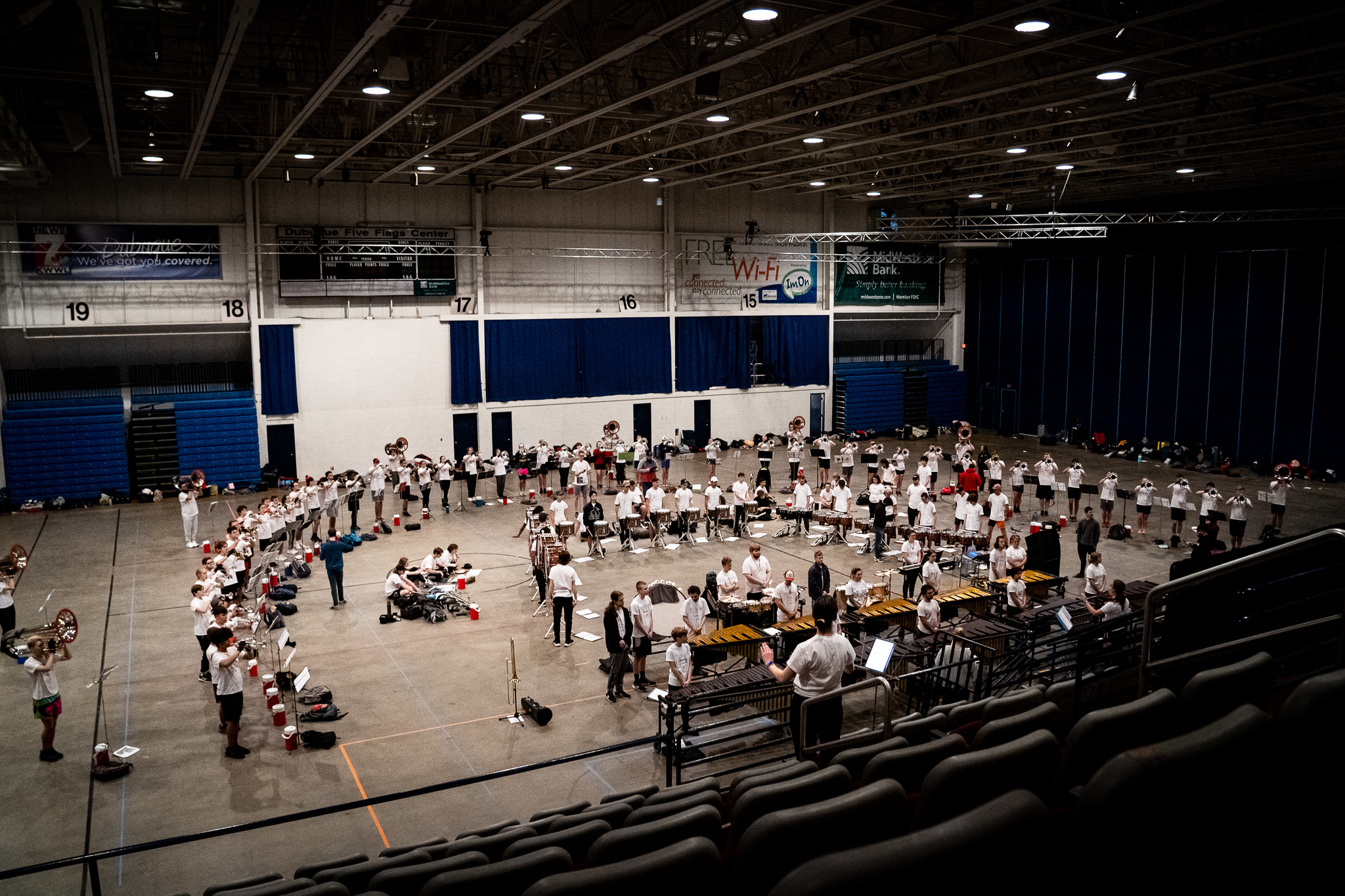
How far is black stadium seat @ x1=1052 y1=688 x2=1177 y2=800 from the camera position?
3373 mm

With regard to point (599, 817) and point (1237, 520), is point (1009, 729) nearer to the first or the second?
point (599, 817)

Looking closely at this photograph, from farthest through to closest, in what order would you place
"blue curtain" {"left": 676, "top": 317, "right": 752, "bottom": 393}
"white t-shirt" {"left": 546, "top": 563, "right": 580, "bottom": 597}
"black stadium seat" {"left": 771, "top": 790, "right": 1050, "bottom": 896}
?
"blue curtain" {"left": 676, "top": 317, "right": 752, "bottom": 393} → "white t-shirt" {"left": 546, "top": 563, "right": 580, "bottom": 597} → "black stadium seat" {"left": 771, "top": 790, "right": 1050, "bottom": 896}

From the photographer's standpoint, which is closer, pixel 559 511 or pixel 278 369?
pixel 559 511

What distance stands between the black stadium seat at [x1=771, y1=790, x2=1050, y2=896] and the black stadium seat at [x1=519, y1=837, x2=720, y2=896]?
44cm

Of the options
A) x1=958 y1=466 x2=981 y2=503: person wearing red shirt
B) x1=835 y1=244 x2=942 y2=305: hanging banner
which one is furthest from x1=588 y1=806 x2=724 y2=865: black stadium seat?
x1=835 y1=244 x2=942 y2=305: hanging banner

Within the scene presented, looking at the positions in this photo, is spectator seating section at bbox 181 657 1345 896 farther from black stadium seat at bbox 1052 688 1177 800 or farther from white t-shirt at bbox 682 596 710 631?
white t-shirt at bbox 682 596 710 631

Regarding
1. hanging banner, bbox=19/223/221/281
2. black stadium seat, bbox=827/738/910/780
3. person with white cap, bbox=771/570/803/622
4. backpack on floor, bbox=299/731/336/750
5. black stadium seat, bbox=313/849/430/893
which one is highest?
hanging banner, bbox=19/223/221/281

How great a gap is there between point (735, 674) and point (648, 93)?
9409 mm

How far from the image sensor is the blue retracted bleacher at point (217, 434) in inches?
1061

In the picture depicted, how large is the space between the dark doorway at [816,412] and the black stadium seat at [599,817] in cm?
3253

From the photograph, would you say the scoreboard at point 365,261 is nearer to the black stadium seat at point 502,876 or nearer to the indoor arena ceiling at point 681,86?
the indoor arena ceiling at point 681,86

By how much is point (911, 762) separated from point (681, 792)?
7.12ft

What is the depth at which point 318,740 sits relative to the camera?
11.4m

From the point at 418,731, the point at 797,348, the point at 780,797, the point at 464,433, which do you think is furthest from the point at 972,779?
the point at 797,348
